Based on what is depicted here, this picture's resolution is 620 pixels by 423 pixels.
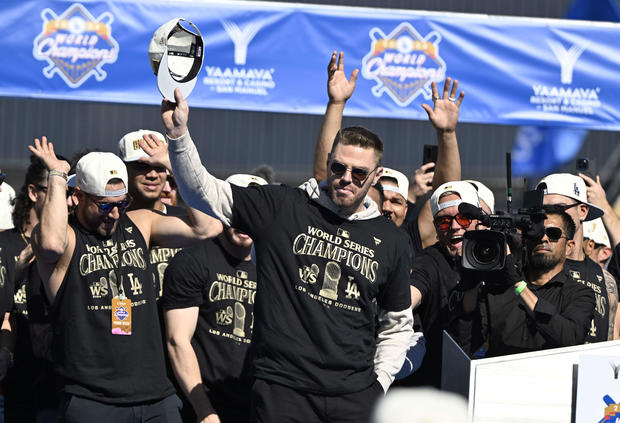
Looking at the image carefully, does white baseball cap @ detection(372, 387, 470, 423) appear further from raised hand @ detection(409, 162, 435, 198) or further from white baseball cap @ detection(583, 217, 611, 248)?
white baseball cap @ detection(583, 217, 611, 248)

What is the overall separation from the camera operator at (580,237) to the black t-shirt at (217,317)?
1.85 m

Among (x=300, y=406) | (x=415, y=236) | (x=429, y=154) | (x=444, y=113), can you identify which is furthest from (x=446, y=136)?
(x=300, y=406)

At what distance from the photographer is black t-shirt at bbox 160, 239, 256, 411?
516 cm

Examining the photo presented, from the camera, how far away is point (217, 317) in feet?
17.1

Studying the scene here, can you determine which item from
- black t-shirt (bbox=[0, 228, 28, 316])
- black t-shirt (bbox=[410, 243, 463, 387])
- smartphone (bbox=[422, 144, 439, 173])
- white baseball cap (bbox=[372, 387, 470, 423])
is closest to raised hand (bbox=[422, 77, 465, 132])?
smartphone (bbox=[422, 144, 439, 173])

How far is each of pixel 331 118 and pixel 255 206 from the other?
42.7 inches

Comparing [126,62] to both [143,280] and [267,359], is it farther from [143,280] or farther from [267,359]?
[267,359]

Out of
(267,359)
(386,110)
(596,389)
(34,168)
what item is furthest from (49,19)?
(596,389)

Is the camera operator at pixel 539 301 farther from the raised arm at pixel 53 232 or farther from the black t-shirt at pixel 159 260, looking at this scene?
the raised arm at pixel 53 232

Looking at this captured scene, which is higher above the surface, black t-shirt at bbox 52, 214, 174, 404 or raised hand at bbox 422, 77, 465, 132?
raised hand at bbox 422, 77, 465, 132

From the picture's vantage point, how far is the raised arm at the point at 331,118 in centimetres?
505

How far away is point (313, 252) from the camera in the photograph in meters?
4.27

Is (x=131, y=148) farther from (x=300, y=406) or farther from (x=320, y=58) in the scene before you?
(x=300, y=406)

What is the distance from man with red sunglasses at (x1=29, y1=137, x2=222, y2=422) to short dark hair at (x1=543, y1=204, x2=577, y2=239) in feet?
7.28
